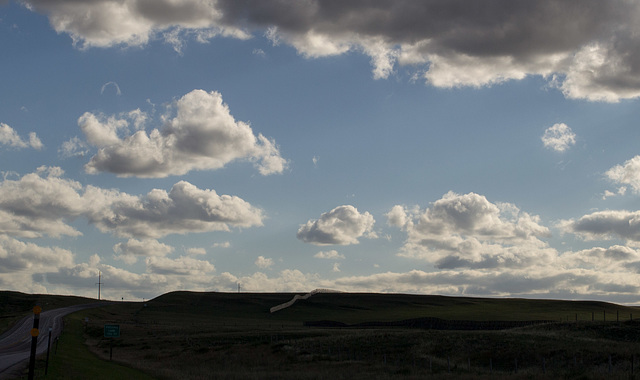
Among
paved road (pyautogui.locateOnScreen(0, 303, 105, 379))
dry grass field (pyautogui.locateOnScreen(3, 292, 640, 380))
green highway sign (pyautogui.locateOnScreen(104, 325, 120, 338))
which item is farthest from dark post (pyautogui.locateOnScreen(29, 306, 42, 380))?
green highway sign (pyautogui.locateOnScreen(104, 325, 120, 338))

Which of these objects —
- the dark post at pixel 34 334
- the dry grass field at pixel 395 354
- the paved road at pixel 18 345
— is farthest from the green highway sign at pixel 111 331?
the dark post at pixel 34 334

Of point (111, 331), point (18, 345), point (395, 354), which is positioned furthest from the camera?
point (18, 345)

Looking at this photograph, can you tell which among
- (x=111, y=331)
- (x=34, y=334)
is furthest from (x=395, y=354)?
(x=34, y=334)

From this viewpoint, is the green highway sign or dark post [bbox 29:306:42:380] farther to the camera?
the green highway sign

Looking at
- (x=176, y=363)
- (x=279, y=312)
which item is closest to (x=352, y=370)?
(x=176, y=363)

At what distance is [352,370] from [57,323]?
82.3 metres

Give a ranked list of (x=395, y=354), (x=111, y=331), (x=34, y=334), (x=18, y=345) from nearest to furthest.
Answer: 1. (x=34, y=334)
2. (x=395, y=354)
3. (x=111, y=331)
4. (x=18, y=345)

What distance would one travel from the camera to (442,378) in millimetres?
42156

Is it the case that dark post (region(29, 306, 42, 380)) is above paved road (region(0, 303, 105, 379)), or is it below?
above

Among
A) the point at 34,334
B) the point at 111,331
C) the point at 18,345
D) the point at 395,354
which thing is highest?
the point at 34,334

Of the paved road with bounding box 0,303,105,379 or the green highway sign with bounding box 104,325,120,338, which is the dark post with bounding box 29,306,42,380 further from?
the green highway sign with bounding box 104,325,120,338

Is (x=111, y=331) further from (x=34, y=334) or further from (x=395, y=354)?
(x=34, y=334)

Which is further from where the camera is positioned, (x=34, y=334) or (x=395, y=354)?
(x=395, y=354)

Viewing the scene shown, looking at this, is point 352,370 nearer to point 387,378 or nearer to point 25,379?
point 387,378
